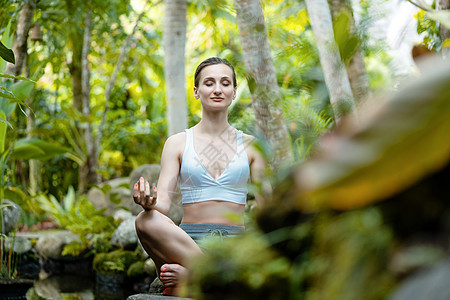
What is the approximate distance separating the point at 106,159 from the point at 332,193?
9.99 meters

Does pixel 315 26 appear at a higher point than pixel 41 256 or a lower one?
higher

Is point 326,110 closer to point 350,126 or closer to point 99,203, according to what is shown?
point 350,126

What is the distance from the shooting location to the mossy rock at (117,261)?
4.75 m

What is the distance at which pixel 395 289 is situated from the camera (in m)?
0.56

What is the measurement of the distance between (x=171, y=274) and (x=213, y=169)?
635 millimetres

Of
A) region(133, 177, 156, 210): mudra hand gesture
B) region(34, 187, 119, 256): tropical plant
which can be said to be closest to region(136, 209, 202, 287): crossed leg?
region(133, 177, 156, 210): mudra hand gesture

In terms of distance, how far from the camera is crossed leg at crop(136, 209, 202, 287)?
1.95 meters

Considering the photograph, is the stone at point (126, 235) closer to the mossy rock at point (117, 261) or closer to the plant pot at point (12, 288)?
the mossy rock at point (117, 261)

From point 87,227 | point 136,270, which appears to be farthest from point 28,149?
point 136,270

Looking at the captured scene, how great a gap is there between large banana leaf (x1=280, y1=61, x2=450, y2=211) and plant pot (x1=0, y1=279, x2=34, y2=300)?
357 centimetres

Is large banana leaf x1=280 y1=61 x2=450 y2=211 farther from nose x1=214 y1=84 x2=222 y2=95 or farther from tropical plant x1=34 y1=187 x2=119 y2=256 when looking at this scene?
tropical plant x1=34 y1=187 x2=119 y2=256

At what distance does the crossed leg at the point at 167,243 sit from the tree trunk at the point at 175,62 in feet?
8.04

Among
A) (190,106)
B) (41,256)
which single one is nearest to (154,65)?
(190,106)

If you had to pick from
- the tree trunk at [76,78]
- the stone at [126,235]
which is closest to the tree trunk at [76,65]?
the tree trunk at [76,78]
